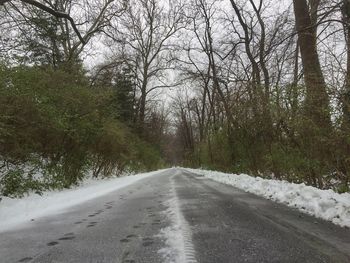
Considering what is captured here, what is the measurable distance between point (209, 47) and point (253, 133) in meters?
17.3

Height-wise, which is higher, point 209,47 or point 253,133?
point 209,47

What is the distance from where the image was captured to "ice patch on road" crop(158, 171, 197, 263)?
4.14 meters

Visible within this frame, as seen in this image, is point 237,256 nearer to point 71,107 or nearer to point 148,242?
point 148,242

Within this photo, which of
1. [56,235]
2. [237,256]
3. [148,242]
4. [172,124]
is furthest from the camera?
[172,124]

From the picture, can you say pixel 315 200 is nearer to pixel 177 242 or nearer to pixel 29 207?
pixel 177 242

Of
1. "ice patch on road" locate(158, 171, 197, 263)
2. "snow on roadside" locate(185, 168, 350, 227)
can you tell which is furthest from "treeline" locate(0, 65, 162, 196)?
"snow on roadside" locate(185, 168, 350, 227)

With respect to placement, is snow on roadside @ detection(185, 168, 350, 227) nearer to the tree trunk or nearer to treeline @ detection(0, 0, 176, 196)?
the tree trunk

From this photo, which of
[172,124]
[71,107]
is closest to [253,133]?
[71,107]

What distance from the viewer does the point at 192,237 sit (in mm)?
5145

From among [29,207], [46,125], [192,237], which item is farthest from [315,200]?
[46,125]

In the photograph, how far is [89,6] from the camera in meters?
13.8

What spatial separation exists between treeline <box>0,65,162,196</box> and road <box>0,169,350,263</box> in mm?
3278

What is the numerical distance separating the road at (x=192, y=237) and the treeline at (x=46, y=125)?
3.28m

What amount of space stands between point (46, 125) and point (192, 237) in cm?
804
